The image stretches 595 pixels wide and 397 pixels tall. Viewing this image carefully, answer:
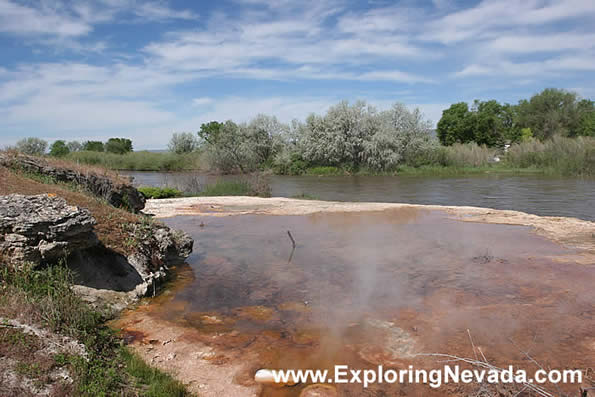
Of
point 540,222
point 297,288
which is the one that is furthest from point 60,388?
point 540,222

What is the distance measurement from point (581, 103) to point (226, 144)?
49123 millimetres

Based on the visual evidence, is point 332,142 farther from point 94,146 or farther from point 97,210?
point 94,146

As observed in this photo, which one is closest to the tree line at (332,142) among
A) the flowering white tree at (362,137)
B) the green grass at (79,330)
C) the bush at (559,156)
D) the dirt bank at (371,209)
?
the flowering white tree at (362,137)

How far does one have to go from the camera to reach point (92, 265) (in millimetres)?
5691

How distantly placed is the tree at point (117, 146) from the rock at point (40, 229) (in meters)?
57.9

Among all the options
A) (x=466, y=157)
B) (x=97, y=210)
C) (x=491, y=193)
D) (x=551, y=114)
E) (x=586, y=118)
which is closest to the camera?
(x=97, y=210)

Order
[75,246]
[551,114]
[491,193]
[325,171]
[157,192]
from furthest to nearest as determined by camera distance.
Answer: [551,114] < [325,171] < [491,193] < [157,192] < [75,246]

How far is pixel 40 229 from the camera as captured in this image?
15.6 ft

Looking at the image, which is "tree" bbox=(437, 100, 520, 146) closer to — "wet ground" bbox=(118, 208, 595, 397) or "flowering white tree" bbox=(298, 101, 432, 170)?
"flowering white tree" bbox=(298, 101, 432, 170)

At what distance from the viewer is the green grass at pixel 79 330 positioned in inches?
127

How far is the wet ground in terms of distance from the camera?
3.96 m

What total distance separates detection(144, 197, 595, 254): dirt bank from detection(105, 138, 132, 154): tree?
1903 inches

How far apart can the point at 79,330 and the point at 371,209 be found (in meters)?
10.8

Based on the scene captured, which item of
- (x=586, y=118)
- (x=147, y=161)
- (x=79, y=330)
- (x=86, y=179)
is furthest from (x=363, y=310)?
(x=586, y=118)
